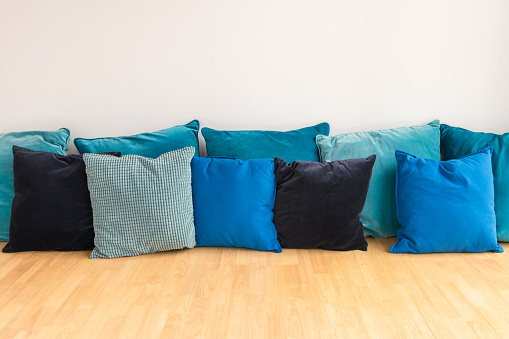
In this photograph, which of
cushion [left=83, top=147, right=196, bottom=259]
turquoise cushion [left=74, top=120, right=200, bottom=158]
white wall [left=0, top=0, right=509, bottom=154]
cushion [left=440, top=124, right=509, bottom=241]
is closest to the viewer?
cushion [left=83, top=147, right=196, bottom=259]

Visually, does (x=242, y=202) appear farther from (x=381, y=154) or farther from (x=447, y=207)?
(x=447, y=207)

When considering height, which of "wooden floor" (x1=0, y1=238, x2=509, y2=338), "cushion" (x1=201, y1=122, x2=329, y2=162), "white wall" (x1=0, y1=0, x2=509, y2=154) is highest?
"white wall" (x1=0, y1=0, x2=509, y2=154)

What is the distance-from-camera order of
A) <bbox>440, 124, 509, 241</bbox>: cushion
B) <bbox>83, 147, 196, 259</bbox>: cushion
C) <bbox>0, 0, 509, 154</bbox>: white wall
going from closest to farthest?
<bbox>83, 147, 196, 259</bbox>: cushion
<bbox>440, 124, 509, 241</bbox>: cushion
<bbox>0, 0, 509, 154</bbox>: white wall

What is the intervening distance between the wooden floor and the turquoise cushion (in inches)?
23.2

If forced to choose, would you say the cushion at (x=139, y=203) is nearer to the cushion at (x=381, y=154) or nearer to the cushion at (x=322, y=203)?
the cushion at (x=322, y=203)

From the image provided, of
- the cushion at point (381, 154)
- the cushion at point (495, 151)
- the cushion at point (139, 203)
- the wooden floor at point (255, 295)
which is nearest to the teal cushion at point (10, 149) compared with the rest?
the wooden floor at point (255, 295)

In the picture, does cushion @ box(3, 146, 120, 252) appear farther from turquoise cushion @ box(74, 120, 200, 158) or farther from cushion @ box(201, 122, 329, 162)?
cushion @ box(201, 122, 329, 162)

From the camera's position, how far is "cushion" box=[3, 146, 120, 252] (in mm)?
2732

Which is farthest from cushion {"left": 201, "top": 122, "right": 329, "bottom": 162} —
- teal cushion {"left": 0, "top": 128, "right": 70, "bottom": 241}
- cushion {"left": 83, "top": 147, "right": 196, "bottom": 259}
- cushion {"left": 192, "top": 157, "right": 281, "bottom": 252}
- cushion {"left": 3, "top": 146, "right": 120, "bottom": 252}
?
teal cushion {"left": 0, "top": 128, "right": 70, "bottom": 241}

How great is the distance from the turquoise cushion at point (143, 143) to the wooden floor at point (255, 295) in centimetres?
59

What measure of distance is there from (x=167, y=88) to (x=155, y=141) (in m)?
0.37

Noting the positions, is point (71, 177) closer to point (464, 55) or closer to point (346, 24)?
point (346, 24)

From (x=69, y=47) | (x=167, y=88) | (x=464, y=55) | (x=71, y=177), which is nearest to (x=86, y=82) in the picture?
(x=69, y=47)

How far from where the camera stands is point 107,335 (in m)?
1.99
